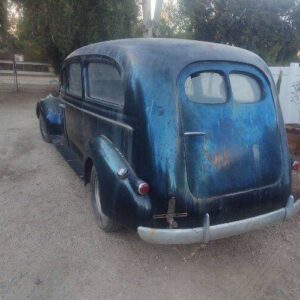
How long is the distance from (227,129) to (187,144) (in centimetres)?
43

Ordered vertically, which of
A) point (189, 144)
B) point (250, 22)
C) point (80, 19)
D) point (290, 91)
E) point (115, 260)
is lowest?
point (115, 260)

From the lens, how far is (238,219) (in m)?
2.88

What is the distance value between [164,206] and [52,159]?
A: 3638mm

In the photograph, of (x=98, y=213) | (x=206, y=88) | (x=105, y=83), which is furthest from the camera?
(x=98, y=213)

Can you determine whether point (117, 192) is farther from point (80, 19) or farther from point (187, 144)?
point (80, 19)

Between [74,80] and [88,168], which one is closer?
[88,168]

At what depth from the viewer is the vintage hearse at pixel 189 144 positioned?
266 centimetres

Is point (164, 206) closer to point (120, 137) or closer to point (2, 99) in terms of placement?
point (120, 137)

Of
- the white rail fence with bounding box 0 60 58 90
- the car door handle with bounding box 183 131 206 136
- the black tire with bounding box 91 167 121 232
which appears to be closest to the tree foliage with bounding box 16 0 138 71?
the white rail fence with bounding box 0 60 58 90

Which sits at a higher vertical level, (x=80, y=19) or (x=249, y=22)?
(x=80, y=19)

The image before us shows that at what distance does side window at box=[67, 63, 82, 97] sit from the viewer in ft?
14.1

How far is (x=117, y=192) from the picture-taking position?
281 centimetres

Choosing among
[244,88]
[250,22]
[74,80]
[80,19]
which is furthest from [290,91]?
[80,19]

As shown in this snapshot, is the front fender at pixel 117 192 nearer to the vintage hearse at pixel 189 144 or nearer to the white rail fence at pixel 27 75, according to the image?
the vintage hearse at pixel 189 144
